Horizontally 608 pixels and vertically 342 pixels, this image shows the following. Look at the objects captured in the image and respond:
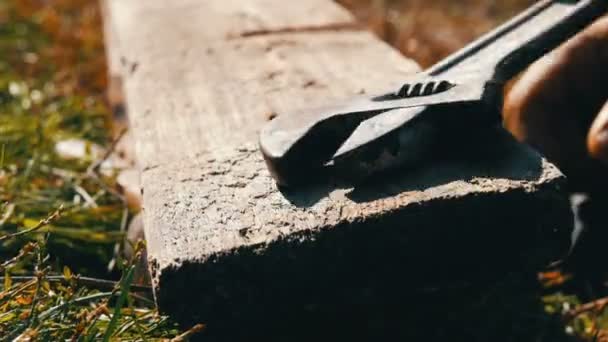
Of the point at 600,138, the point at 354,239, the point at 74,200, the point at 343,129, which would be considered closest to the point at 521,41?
the point at 600,138

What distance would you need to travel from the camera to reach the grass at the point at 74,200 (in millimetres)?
1344

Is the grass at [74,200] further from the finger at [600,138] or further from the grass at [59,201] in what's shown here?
the finger at [600,138]

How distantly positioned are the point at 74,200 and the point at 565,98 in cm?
136

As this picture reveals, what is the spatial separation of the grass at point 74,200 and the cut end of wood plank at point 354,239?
0.09 metres

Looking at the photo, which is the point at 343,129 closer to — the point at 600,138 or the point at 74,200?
the point at 600,138

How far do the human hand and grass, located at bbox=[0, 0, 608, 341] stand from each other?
1.20 feet

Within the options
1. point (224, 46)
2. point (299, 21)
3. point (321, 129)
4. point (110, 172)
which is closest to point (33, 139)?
point (110, 172)

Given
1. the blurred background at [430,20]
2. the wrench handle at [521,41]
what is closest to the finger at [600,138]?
the wrench handle at [521,41]

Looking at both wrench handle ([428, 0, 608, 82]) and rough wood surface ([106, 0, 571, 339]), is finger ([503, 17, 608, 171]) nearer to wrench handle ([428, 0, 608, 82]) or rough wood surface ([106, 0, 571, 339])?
wrench handle ([428, 0, 608, 82])

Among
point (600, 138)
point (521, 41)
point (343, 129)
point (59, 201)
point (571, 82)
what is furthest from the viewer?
point (571, 82)

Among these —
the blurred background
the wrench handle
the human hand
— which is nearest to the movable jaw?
the wrench handle

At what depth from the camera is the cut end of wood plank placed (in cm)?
129

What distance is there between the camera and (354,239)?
51.7 inches

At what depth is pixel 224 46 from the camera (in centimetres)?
244
